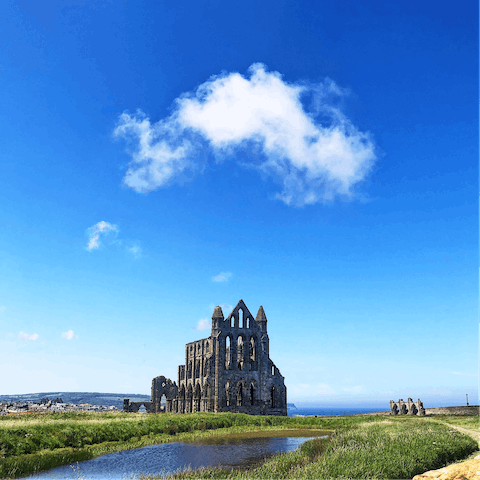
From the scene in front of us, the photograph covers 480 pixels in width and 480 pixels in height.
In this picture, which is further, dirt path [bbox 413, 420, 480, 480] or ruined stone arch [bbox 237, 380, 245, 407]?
ruined stone arch [bbox 237, 380, 245, 407]

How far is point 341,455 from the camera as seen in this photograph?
22688 mm

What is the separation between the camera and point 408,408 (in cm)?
6172

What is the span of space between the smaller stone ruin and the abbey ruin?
1683 centimetres

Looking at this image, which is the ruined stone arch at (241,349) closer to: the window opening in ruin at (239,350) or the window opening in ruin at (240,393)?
the window opening in ruin at (239,350)

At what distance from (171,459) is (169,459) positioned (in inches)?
4.9

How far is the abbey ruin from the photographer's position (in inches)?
2672

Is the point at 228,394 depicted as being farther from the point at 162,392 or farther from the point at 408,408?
the point at 408,408

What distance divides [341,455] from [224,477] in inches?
271

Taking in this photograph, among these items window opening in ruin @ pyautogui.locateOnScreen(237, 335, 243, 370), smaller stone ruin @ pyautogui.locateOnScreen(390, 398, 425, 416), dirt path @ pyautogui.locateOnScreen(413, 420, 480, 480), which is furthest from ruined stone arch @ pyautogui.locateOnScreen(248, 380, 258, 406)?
dirt path @ pyautogui.locateOnScreen(413, 420, 480, 480)

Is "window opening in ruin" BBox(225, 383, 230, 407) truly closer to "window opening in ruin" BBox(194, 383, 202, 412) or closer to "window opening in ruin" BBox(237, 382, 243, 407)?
"window opening in ruin" BBox(237, 382, 243, 407)

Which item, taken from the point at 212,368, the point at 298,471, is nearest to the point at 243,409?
the point at 212,368

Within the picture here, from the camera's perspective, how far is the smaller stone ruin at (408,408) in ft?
195

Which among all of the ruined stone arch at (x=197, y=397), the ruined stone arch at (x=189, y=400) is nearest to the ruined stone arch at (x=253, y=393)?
the ruined stone arch at (x=197, y=397)

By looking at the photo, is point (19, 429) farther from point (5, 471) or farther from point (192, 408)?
point (192, 408)
